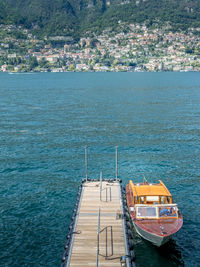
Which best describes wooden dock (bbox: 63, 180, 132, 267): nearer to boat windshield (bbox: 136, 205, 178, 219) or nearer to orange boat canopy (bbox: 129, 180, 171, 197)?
boat windshield (bbox: 136, 205, 178, 219)

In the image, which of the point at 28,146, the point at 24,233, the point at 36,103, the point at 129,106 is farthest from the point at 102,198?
the point at 36,103

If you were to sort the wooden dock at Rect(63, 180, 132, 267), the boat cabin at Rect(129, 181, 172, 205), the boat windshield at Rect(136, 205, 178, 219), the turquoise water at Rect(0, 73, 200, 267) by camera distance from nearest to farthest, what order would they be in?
1. the wooden dock at Rect(63, 180, 132, 267)
2. the turquoise water at Rect(0, 73, 200, 267)
3. the boat windshield at Rect(136, 205, 178, 219)
4. the boat cabin at Rect(129, 181, 172, 205)

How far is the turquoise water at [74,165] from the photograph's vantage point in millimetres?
28639

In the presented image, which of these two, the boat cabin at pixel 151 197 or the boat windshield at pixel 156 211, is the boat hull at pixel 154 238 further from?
the boat cabin at pixel 151 197

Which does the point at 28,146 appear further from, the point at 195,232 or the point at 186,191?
the point at 195,232

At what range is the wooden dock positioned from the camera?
74.0ft

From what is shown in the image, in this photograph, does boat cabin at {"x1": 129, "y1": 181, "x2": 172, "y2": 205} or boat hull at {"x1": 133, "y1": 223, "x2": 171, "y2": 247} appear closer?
boat hull at {"x1": 133, "y1": 223, "x2": 171, "y2": 247}

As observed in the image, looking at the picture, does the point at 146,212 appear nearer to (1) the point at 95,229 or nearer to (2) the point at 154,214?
(2) the point at 154,214

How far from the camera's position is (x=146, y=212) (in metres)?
29.2

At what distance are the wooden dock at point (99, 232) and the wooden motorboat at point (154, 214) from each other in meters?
1.63

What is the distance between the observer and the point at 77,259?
2262cm

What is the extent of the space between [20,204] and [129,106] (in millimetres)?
74058

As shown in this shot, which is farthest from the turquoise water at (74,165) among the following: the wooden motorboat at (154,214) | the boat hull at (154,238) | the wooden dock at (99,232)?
the wooden dock at (99,232)

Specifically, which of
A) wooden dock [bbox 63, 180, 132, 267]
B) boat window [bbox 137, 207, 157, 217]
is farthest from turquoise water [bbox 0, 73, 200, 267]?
wooden dock [bbox 63, 180, 132, 267]
